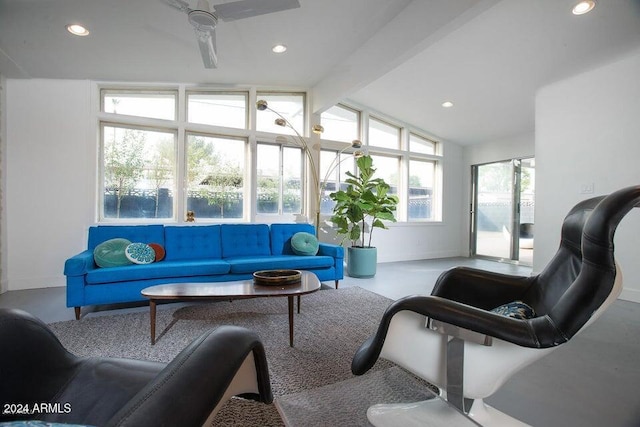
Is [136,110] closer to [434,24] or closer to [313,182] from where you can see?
[313,182]

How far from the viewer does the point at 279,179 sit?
500cm

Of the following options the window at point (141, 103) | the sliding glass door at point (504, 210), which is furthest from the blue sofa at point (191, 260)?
the sliding glass door at point (504, 210)

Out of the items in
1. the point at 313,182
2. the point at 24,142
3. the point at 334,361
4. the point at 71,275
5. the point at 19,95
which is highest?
the point at 19,95

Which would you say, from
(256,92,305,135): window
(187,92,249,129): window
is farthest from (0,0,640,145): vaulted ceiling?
(256,92,305,135): window

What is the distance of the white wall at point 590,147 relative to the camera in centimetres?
333

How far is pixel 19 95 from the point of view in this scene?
357cm

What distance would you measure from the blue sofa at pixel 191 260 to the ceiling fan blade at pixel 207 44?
73.9 inches

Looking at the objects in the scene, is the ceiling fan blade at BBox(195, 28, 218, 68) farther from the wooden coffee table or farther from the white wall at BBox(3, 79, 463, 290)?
the white wall at BBox(3, 79, 463, 290)

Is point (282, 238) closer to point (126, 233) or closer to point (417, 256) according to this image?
point (126, 233)

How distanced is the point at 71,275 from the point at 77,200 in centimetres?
168

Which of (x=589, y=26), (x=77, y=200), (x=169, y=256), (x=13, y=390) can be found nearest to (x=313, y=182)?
(x=169, y=256)

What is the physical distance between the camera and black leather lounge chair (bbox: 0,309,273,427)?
0.56 m

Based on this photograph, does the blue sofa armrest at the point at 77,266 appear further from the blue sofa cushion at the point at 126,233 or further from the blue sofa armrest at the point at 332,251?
the blue sofa armrest at the point at 332,251

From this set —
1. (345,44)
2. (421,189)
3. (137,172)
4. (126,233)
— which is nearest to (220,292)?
(126,233)
